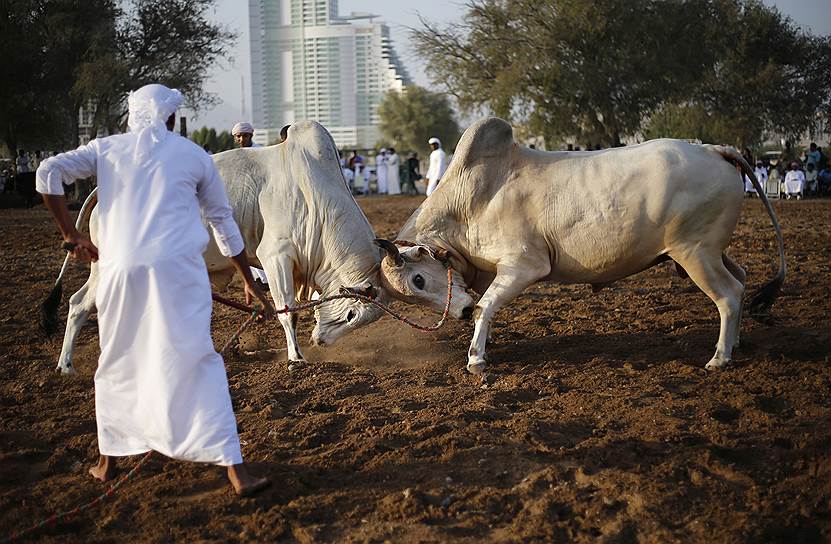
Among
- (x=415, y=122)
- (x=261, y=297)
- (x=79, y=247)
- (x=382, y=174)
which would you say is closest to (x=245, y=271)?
(x=261, y=297)

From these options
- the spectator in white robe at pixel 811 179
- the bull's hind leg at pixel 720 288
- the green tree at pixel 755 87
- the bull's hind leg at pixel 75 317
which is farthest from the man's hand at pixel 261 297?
the green tree at pixel 755 87

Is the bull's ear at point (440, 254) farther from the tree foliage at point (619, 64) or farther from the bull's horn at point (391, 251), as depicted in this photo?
the tree foliage at point (619, 64)

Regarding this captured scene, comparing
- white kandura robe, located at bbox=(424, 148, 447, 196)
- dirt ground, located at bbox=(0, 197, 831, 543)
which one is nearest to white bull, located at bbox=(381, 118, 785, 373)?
dirt ground, located at bbox=(0, 197, 831, 543)

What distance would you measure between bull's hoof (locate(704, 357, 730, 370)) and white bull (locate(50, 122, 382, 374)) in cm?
223

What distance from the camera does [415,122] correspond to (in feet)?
190

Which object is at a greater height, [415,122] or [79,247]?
[79,247]

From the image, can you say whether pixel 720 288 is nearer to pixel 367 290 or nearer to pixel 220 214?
pixel 367 290

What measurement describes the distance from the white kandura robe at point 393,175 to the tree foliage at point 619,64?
4.41 metres

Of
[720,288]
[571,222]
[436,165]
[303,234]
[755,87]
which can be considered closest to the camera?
[720,288]

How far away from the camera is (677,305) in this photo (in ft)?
26.3

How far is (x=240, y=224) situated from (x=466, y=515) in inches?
142

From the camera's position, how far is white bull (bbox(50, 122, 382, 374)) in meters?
6.51

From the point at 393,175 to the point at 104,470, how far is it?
2764cm

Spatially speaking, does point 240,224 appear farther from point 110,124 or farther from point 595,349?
point 110,124
